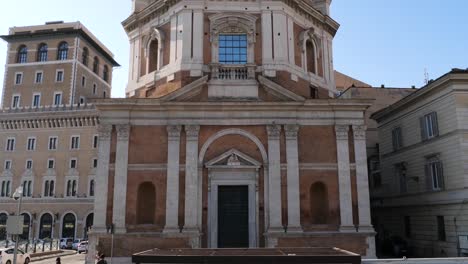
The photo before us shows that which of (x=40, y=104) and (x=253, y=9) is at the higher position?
(x=40, y=104)

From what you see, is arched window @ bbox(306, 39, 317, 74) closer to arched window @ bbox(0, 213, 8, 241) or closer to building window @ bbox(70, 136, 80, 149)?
building window @ bbox(70, 136, 80, 149)

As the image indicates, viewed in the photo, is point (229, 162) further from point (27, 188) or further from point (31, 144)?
point (31, 144)

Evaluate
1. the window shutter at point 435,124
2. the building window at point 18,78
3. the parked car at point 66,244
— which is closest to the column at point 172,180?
the window shutter at point 435,124

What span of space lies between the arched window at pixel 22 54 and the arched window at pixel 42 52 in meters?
2.10

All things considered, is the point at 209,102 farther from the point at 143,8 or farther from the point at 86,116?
the point at 86,116

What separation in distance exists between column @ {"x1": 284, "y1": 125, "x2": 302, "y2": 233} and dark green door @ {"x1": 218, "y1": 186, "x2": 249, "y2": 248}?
2.26 metres

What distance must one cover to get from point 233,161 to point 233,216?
288cm

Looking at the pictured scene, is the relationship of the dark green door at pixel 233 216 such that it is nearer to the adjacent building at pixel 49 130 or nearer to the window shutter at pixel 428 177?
the window shutter at pixel 428 177

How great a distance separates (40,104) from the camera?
210 ft

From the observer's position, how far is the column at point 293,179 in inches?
862

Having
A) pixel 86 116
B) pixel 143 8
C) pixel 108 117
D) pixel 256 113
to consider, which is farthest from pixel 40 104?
pixel 256 113

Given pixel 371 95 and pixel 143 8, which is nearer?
pixel 143 8

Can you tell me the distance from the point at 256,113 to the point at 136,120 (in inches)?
254

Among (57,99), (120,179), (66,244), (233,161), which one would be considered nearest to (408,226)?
(233,161)
